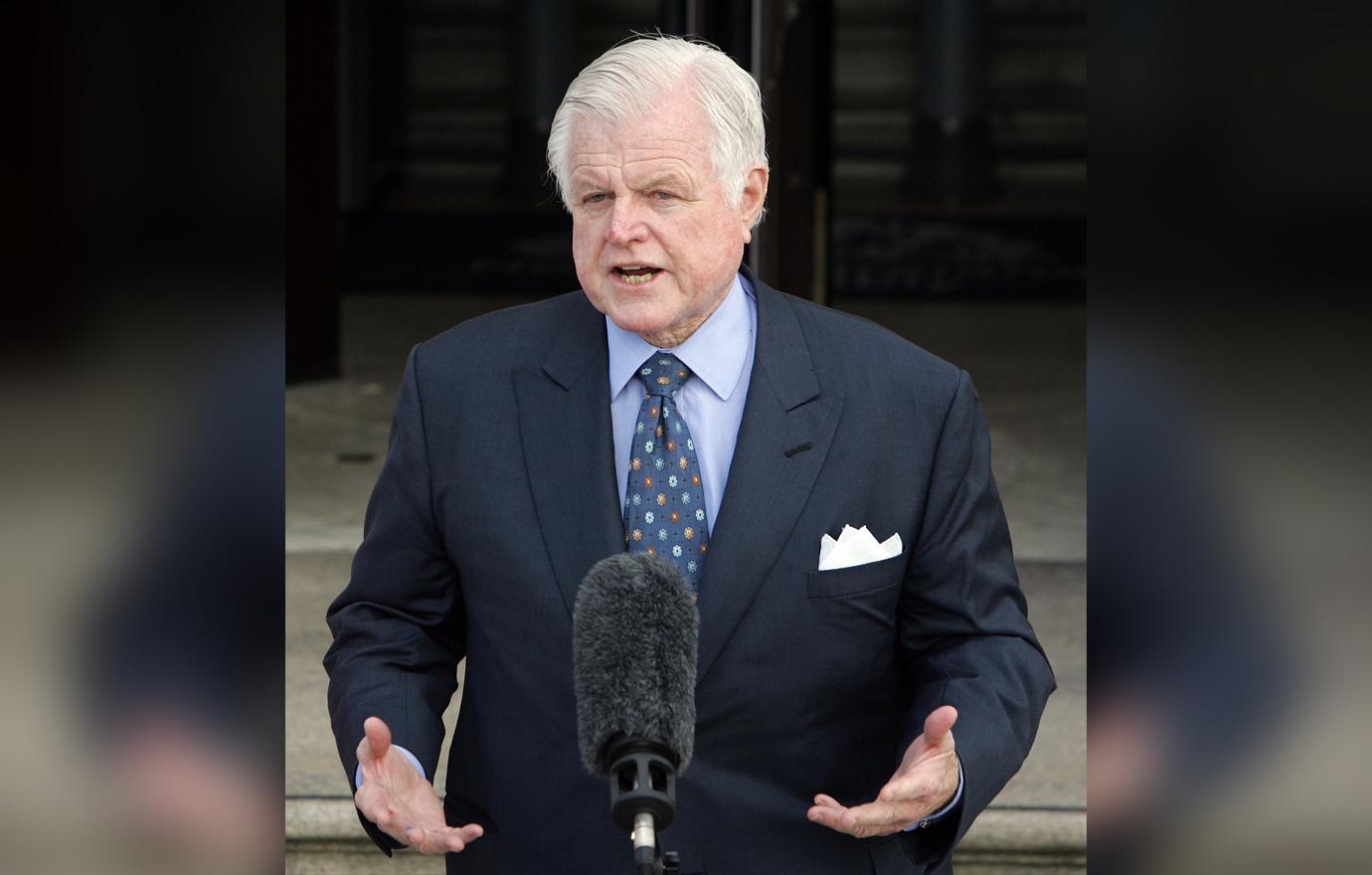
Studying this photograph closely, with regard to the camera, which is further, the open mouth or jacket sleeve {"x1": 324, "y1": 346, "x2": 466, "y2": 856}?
jacket sleeve {"x1": 324, "y1": 346, "x2": 466, "y2": 856}

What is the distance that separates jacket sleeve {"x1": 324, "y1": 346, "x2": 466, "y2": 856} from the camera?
235 cm

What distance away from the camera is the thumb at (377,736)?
2061mm

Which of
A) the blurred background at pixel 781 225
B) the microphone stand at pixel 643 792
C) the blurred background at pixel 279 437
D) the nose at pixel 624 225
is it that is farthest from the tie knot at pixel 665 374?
the blurred background at pixel 781 225

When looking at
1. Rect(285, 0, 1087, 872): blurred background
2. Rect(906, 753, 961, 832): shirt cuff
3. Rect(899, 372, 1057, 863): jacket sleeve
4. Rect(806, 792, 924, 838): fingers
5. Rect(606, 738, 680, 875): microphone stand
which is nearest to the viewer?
Rect(606, 738, 680, 875): microphone stand

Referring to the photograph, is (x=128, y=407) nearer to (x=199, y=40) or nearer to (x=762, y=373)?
(x=199, y=40)

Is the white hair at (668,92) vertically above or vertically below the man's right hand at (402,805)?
above

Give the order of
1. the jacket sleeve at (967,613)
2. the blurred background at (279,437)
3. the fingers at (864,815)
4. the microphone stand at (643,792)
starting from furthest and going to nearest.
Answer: the jacket sleeve at (967,613)
the fingers at (864,815)
the blurred background at (279,437)
the microphone stand at (643,792)

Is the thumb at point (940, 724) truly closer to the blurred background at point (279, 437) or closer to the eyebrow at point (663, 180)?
the blurred background at point (279, 437)

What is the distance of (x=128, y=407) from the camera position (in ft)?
6.43

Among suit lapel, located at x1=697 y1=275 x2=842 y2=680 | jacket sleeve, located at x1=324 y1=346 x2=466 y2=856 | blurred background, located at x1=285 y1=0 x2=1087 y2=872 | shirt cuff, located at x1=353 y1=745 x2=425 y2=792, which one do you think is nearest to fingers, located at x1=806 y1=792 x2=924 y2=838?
shirt cuff, located at x1=353 y1=745 x2=425 y2=792

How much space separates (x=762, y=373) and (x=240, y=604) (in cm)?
71

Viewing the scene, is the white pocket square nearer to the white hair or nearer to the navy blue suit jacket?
the navy blue suit jacket

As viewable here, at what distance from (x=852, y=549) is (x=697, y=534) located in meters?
0.19

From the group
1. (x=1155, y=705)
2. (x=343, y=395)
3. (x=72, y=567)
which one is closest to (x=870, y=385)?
(x=1155, y=705)
